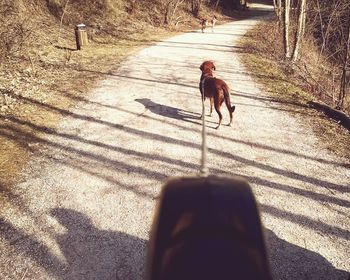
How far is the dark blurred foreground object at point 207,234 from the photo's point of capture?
6.35 feet

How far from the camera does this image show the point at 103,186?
5.73 m

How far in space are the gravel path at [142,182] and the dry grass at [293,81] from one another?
1.35ft

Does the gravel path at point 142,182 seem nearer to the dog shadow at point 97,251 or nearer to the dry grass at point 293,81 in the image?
the dog shadow at point 97,251

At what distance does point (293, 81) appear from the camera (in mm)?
11742

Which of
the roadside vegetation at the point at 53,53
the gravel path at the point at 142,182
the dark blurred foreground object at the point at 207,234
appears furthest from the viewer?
the roadside vegetation at the point at 53,53

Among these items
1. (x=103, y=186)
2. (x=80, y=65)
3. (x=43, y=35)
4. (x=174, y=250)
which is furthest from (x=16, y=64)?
(x=174, y=250)

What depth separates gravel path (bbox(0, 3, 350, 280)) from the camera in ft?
14.0

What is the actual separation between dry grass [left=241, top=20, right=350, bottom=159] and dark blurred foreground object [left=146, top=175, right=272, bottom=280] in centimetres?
528

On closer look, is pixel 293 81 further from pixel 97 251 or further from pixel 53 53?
pixel 97 251

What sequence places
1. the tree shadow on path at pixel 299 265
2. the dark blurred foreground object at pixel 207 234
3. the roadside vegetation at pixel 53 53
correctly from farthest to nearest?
the roadside vegetation at pixel 53 53
the tree shadow on path at pixel 299 265
the dark blurred foreground object at pixel 207 234

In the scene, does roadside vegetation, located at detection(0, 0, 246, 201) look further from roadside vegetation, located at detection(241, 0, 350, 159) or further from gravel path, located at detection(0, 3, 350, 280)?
roadside vegetation, located at detection(241, 0, 350, 159)

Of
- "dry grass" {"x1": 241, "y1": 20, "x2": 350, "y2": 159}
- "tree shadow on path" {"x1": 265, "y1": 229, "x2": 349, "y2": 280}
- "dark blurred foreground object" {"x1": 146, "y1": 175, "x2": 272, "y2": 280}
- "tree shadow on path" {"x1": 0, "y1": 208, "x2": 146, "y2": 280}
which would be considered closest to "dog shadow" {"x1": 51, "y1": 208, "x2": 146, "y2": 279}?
"tree shadow on path" {"x1": 0, "y1": 208, "x2": 146, "y2": 280}

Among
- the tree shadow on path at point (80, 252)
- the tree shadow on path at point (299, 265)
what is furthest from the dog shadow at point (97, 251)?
the tree shadow on path at point (299, 265)

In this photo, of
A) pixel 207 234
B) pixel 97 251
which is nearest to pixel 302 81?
pixel 97 251
